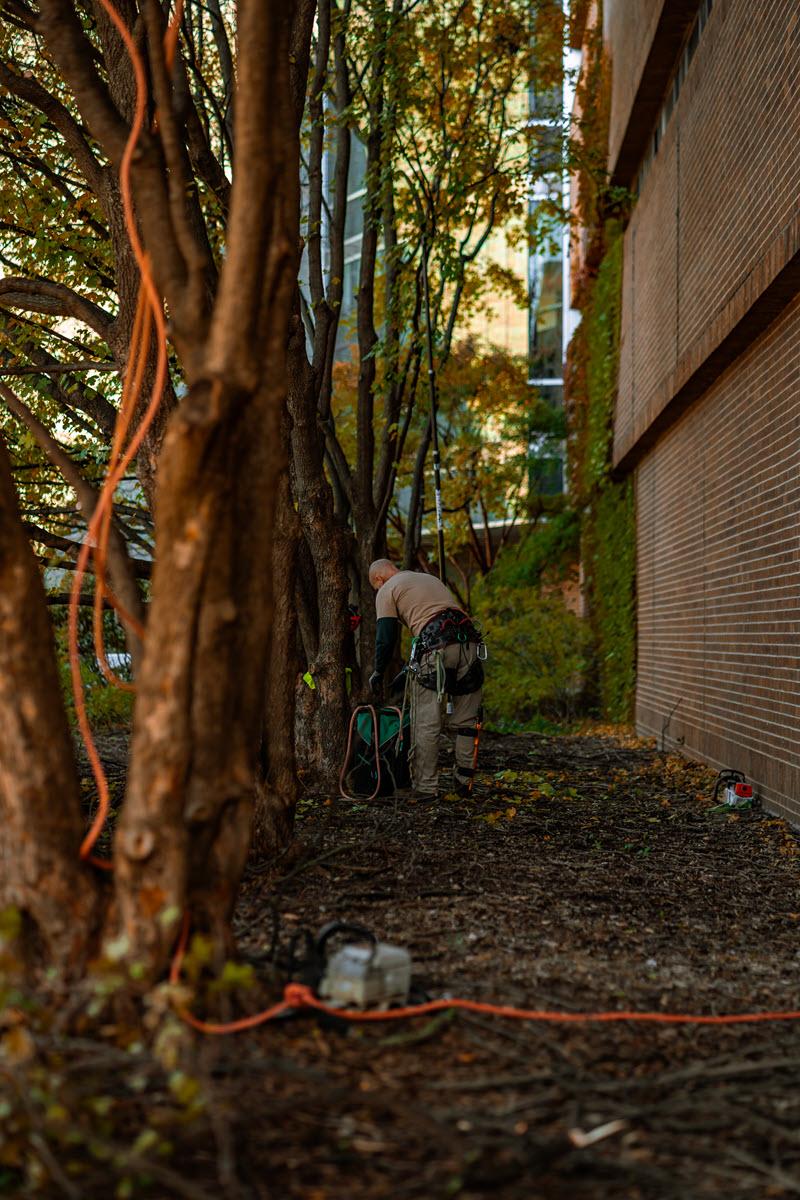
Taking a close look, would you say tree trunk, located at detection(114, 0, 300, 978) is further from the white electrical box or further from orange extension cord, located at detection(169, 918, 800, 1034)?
the white electrical box

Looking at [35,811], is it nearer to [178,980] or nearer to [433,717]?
[178,980]

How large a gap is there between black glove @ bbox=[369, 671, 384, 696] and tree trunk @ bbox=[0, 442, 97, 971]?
486 cm

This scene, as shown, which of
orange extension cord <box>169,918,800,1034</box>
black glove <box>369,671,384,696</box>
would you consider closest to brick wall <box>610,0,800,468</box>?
black glove <box>369,671,384,696</box>

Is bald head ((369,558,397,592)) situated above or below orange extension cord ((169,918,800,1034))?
above

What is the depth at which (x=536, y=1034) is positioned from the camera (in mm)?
3715

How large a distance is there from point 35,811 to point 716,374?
8.34 metres

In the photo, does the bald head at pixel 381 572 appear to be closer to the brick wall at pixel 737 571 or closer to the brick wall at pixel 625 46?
the brick wall at pixel 737 571

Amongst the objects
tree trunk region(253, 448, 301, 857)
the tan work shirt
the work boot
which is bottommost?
the work boot

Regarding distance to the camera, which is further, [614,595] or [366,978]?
[614,595]

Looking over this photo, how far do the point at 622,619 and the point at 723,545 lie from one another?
21.0ft

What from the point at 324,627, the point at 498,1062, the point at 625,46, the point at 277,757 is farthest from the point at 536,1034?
the point at 625,46

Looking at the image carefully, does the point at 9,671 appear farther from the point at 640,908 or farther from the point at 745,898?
the point at 745,898

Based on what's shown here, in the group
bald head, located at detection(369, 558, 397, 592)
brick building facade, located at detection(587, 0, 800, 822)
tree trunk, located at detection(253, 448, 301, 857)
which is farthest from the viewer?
bald head, located at detection(369, 558, 397, 592)

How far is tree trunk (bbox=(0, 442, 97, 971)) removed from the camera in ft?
11.3
